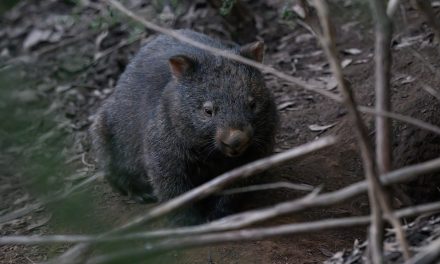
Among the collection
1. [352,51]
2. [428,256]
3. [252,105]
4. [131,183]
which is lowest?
[131,183]

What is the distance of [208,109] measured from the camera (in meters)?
5.42

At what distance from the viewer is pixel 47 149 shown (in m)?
3.21

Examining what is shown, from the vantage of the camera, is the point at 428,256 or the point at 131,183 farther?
the point at 131,183

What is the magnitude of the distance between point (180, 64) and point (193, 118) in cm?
43

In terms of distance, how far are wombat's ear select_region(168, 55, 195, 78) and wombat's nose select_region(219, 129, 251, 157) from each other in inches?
26.5

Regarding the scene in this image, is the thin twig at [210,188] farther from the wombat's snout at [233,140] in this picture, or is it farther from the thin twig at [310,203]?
the wombat's snout at [233,140]

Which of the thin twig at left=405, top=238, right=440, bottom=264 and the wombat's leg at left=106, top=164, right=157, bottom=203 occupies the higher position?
the thin twig at left=405, top=238, right=440, bottom=264

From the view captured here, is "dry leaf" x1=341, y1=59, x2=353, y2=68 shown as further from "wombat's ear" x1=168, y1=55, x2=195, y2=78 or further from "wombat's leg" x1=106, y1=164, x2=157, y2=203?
"wombat's ear" x1=168, y1=55, x2=195, y2=78

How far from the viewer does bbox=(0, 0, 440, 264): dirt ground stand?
520 centimetres

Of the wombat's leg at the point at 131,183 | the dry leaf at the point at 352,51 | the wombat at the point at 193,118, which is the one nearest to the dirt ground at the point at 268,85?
the dry leaf at the point at 352,51

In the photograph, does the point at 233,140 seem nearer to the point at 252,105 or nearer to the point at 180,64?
the point at 252,105

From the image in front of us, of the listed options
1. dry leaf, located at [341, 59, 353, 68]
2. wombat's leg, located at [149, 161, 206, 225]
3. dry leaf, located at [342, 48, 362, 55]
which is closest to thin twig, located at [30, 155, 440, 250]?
wombat's leg, located at [149, 161, 206, 225]

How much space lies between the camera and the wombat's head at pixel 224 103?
5281mm

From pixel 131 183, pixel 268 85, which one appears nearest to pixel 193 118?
pixel 131 183
